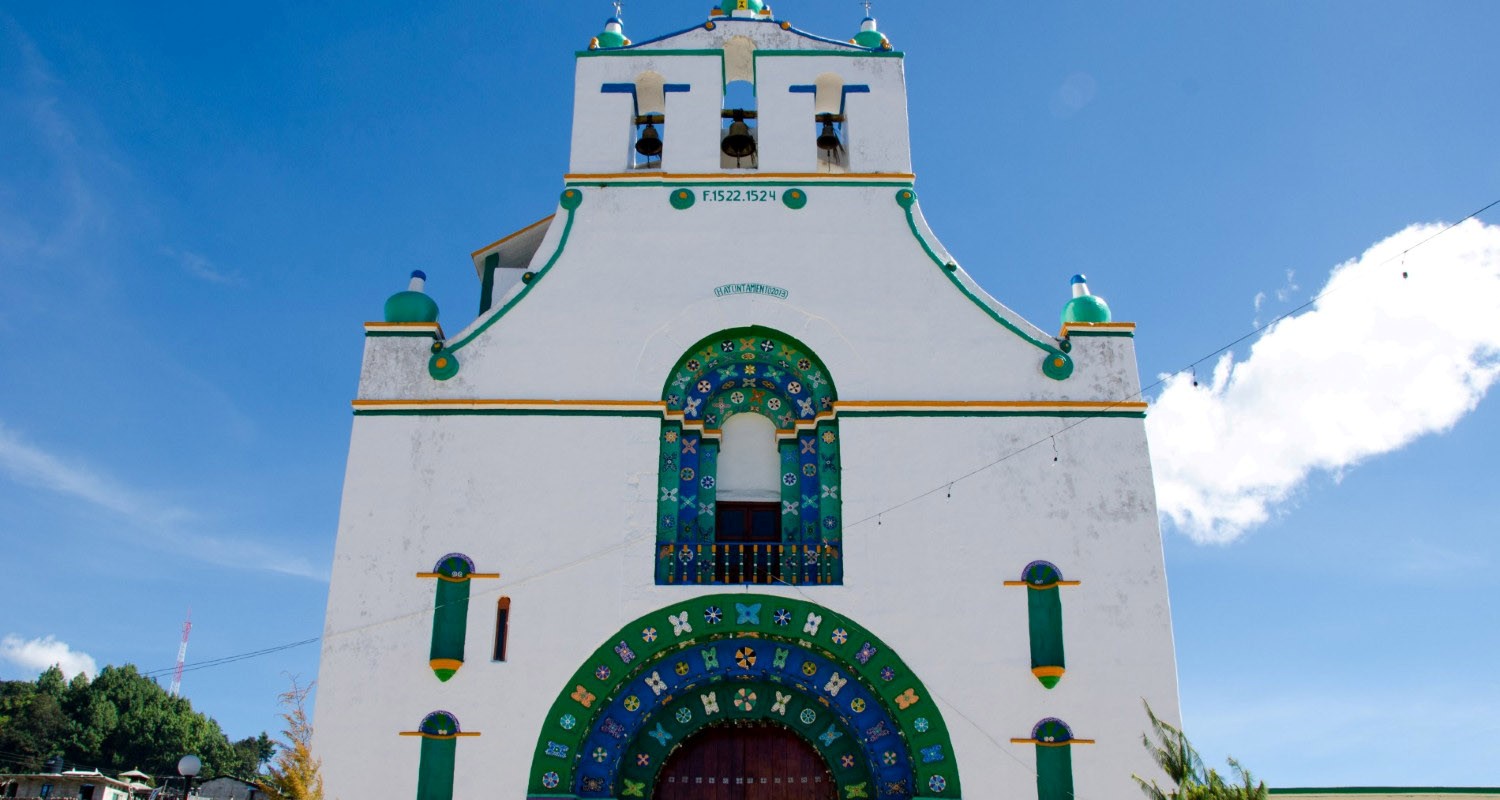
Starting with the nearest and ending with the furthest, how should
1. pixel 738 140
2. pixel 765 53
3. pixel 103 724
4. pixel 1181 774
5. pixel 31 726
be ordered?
pixel 1181 774
pixel 765 53
pixel 738 140
pixel 31 726
pixel 103 724

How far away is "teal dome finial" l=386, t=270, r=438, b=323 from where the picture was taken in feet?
49.5

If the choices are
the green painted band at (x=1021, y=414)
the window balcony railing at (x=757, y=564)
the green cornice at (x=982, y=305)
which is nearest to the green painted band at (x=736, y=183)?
the green cornice at (x=982, y=305)

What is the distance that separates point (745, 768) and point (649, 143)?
9197mm

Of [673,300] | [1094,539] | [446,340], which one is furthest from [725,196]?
[1094,539]

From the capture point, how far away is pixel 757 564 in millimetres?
13820

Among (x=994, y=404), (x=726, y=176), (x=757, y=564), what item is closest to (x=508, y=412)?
(x=757, y=564)

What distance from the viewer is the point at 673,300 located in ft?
49.8

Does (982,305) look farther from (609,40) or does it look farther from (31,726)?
(31,726)

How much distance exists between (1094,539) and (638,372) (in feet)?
19.3

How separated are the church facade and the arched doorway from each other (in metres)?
0.04

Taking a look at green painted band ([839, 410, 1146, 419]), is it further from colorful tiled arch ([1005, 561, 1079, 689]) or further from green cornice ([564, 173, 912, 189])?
green cornice ([564, 173, 912, 189])

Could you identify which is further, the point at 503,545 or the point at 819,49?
the point at 819,49

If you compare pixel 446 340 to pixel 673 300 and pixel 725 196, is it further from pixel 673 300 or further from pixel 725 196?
pixel 725 196

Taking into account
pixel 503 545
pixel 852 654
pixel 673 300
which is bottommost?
pixel 852 654
